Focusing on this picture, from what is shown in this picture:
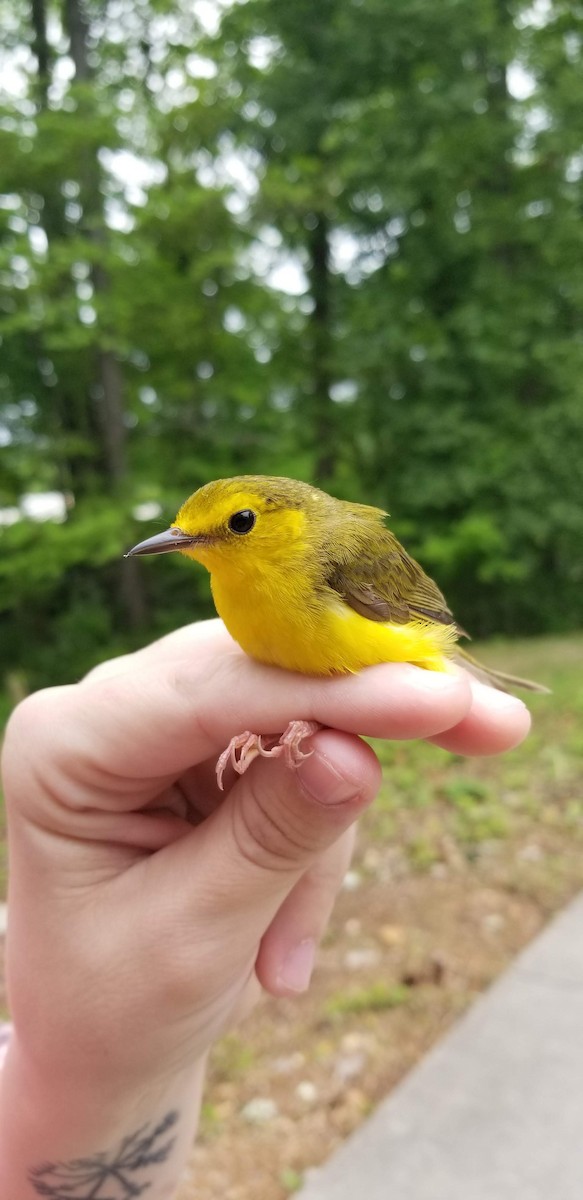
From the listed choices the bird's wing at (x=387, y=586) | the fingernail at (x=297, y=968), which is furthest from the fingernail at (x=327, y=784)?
the fingernail at (x=297, y=968)

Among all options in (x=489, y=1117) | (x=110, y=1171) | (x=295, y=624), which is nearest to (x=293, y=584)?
(x=295, y=624)

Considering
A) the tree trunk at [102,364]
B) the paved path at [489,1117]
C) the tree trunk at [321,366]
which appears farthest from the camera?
the tree trunk at [321,366]

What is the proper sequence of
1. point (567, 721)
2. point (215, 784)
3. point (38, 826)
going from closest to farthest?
point (38, 826) → point (215, 784) → point (567, 721)

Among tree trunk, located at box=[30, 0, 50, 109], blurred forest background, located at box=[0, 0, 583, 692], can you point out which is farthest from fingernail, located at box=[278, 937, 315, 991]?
tree trunk, located at box=[30, 0, 50, 109]

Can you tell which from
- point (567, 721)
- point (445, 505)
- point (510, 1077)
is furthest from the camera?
point (445, 505)

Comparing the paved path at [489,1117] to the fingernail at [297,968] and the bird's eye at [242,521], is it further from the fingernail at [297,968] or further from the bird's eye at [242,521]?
the bird's eye at [242,521]

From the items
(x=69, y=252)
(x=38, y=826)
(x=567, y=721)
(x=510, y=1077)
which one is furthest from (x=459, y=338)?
(x=38, y=826)

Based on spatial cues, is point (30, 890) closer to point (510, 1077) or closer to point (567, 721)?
point (510, 1077)
